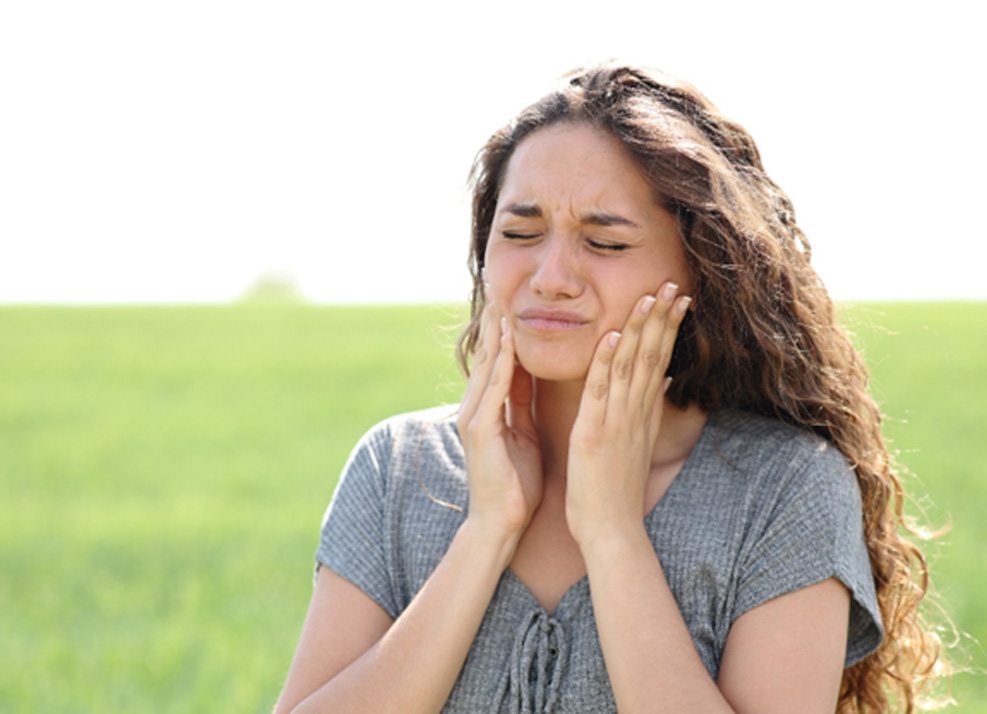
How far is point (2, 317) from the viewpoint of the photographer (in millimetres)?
20000

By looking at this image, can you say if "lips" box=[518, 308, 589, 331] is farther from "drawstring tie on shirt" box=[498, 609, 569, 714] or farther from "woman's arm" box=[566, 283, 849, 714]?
"drawstring tie on shirt" box=[498, 609, 569, 714]

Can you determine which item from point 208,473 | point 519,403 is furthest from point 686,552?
point 208,473

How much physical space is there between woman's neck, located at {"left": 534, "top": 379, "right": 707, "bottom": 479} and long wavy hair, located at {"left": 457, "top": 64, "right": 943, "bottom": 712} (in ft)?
0.13

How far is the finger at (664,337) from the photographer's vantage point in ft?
9.39

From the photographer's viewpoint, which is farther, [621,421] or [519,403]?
[519,403]

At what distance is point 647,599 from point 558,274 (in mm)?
674

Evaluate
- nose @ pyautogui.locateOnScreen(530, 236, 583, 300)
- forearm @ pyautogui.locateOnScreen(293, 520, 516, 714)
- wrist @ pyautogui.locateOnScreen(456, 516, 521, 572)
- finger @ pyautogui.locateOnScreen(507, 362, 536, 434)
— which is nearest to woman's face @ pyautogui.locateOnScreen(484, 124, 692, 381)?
nose @ pyautogui.locateOnScreen(530, 236, 583, 300)

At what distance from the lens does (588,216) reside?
9.25ft

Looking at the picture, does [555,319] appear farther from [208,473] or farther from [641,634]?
[208,473]

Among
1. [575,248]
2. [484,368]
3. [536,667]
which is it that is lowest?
[536,667]

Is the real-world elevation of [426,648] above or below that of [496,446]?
below

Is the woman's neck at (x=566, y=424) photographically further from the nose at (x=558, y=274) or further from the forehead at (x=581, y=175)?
the forehead at (x=581, y=175)

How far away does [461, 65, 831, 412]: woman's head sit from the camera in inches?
114

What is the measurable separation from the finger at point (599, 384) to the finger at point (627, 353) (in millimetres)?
12
